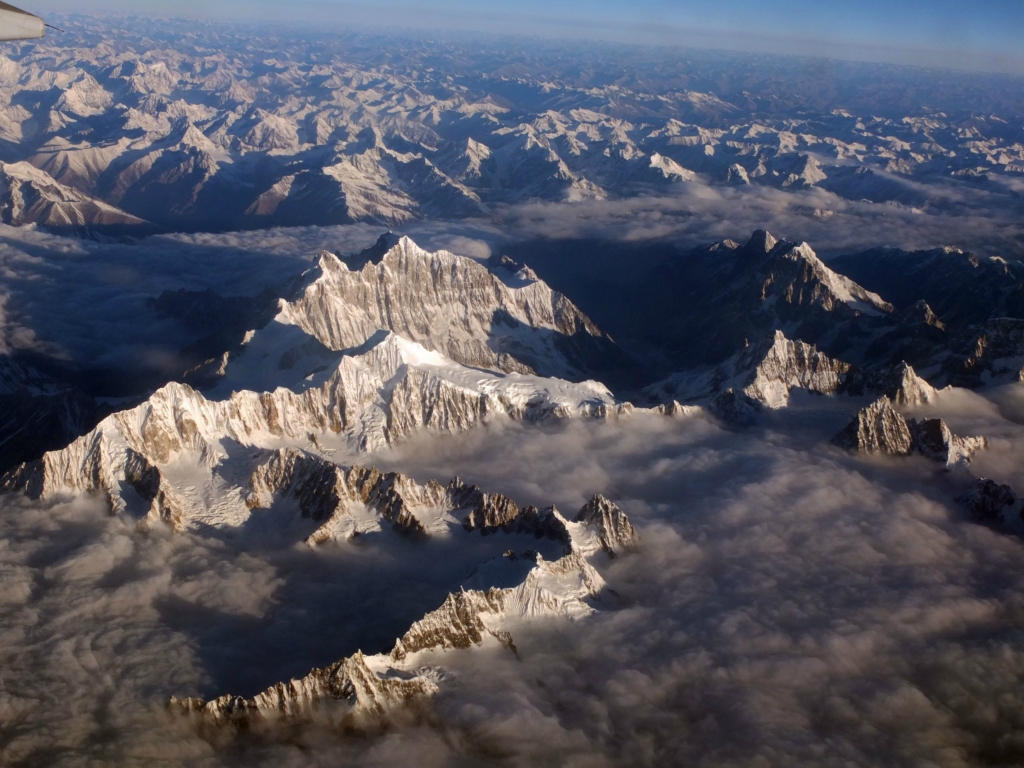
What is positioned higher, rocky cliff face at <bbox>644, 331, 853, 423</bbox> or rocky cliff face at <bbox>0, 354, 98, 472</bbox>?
rocky cliff face at <bbox>644, 331, 853, 423</bbox>

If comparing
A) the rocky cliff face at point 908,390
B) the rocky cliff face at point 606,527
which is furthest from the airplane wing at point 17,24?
the rocky cliff face at point 908,390

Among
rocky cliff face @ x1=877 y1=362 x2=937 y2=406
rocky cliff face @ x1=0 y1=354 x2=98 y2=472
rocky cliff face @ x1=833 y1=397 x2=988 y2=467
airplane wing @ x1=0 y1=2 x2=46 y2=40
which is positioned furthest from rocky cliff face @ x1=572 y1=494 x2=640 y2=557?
rocky cliff face @ x1=0 y1=354 x2=98 y2=472

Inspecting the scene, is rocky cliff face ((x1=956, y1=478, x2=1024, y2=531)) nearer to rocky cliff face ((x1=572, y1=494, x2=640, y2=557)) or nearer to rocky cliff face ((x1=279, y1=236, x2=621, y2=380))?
rocky cliff face ((x1=572, y1=494, x2=640, y2=557))

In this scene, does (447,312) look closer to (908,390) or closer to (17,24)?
(908,390)

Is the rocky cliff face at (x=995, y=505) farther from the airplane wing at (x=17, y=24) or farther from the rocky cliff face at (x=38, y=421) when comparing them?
the rocky cliff face at (x=38, y=421)

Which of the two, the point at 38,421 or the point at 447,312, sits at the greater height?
the point at 447,312

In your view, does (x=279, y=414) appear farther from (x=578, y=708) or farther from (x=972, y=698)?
(x=972, y=698)

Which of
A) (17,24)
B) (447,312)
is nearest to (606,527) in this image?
(17,24)
